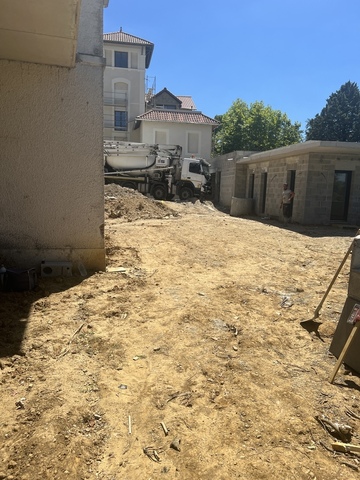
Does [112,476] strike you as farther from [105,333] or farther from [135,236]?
[135,236]

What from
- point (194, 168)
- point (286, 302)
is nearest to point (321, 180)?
point (194, 168)

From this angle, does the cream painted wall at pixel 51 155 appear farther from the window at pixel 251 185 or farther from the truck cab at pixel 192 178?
the truck cab at pixel 192 178

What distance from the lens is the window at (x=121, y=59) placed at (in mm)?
31656

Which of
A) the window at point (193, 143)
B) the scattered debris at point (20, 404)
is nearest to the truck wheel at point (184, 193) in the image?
the window at point (193, 143)

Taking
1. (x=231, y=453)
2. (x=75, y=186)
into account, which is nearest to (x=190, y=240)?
(x=75, y=186)

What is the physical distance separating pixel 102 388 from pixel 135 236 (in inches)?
248

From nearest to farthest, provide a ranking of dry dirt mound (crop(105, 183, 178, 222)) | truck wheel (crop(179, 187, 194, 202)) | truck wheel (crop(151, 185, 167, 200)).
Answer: dry dirt mound (crop(105, 183, 178, 222)), truck wheel (crop(151, 185, 167, 200)), truck wheel (crop(179, 187, 194, 202))

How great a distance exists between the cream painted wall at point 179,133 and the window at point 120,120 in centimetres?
427

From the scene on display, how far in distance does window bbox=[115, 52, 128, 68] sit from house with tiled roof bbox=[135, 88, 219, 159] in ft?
20.7

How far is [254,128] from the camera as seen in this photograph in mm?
34125

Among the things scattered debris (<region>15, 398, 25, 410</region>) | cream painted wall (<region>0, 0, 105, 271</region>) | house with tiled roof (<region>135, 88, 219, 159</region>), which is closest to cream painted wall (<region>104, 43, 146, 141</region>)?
house with tiled roof (<region>135, 88, 219, 159</region>)

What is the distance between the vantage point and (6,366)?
9.59ft

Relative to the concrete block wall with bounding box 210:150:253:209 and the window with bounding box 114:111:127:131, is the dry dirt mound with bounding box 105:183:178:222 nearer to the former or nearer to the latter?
the concrete block wall with bounding box 210:150:253:209

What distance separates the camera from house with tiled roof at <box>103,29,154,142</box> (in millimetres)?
31438
